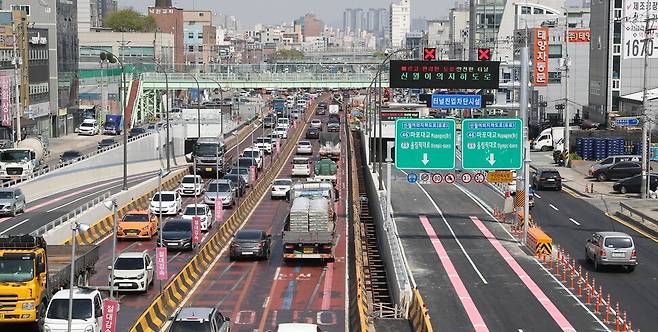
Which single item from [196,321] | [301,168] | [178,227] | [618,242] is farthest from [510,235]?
[301,168]

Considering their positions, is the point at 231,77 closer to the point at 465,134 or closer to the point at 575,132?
the point at 575,132

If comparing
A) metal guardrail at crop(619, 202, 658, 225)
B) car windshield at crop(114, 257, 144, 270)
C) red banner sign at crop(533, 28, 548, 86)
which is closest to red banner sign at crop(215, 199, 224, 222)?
car windshield at crop(114, 257, 144, 270)

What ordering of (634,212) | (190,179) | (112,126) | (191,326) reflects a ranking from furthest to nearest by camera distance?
(112,126), (190,179), (634,212), (191,326)

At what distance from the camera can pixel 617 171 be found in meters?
77.6

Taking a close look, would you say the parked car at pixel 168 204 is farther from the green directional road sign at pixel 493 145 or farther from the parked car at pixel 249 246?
the green directional road sign at pixel 493 145

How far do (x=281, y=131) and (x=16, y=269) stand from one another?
3479 inches

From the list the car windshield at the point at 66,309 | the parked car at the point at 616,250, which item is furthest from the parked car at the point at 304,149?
the car windshield at the point at 66,309

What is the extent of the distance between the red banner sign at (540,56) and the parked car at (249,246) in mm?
61403

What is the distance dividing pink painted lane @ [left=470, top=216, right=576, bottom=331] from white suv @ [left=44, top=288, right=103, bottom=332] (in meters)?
13.1

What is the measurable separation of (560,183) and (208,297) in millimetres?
41288

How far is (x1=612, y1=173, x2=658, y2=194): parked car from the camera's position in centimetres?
7050

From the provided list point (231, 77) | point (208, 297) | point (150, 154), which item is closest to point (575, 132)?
point (150, 154)

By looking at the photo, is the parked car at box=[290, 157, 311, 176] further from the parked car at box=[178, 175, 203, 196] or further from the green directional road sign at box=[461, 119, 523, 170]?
the green directional road sign at box=[461, 119, 523, 170]

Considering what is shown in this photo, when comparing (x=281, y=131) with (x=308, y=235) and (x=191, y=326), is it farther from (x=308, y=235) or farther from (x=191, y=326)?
(x=191, y=326)
